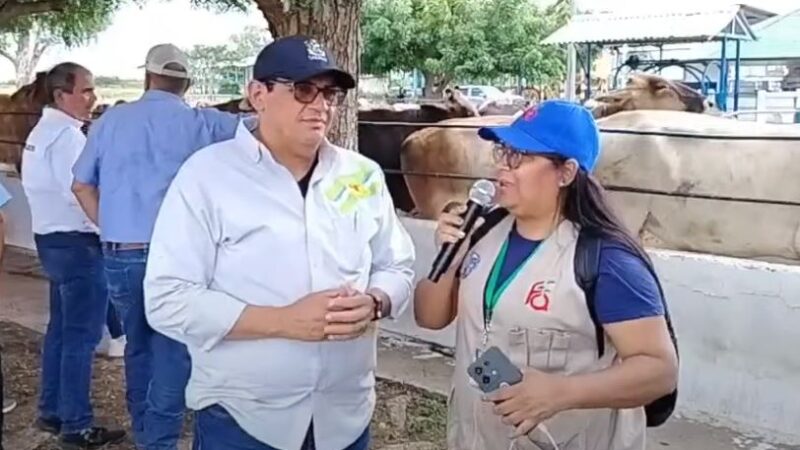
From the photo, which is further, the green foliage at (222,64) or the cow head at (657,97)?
the green foliage at (222,64)

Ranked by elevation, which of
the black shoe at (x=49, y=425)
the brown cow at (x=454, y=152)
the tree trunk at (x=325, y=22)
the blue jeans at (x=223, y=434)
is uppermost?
the tree trunk at (x=325, y=22)

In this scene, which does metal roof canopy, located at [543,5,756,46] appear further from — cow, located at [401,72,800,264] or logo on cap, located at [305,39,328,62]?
logo on cap, located at [305,39,328,62]

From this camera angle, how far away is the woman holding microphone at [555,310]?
1698 mm

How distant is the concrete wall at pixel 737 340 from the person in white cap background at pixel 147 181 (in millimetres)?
2416

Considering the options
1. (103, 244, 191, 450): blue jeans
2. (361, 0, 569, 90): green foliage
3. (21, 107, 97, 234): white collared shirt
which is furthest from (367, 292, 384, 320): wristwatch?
(361, 0, 569, 90): green foliage

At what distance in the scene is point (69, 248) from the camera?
4.10 m

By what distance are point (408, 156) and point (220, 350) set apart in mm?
5070

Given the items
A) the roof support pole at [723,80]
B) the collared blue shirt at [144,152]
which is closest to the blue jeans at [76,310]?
the collared blue shirt at [144,152]

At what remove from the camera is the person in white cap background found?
3.40m

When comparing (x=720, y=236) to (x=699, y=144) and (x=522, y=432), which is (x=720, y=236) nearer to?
(x=699, y=144)

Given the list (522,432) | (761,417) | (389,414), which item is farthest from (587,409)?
(761,417)

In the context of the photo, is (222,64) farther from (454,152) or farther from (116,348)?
(116,348)

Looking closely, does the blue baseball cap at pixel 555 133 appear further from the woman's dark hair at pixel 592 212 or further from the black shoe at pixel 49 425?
the black shoe at pixel 49 425

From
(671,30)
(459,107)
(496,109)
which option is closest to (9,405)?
(459,107)
